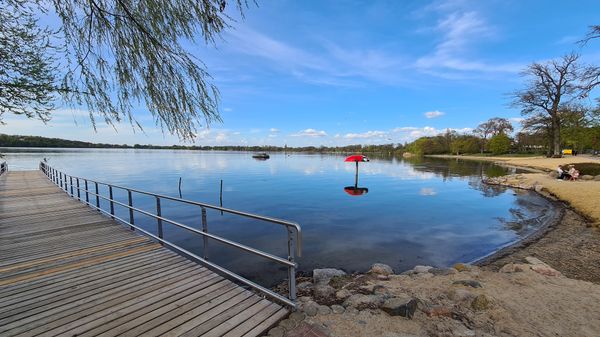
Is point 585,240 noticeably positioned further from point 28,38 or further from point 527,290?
point 28,38

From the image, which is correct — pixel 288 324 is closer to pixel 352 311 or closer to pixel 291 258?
pixel 291 258

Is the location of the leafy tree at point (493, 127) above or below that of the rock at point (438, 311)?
above

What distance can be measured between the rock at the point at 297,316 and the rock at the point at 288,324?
0.16ft

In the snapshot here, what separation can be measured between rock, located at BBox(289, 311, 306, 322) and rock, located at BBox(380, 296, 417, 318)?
118 centimetres

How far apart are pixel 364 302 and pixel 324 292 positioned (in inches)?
45.1

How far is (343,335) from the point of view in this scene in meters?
3.04

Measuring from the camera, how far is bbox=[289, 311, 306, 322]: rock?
3.17 meters

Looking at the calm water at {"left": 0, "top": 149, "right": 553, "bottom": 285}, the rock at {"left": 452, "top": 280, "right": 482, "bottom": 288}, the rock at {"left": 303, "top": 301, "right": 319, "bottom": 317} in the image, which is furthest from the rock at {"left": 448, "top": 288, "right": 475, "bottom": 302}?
the calm water at {"left": 0, "top": 149, "right": 553, "bottom": 285}

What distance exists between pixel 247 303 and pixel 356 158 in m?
26.5

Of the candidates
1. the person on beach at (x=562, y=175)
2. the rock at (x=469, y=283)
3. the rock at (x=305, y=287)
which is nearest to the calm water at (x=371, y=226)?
the rock at (x=305, y=287)

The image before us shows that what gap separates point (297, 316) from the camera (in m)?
3.22

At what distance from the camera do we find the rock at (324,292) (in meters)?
4.83

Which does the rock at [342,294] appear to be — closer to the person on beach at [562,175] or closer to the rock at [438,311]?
the rock at [438,311]

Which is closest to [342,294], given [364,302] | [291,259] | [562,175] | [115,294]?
[364,302]
